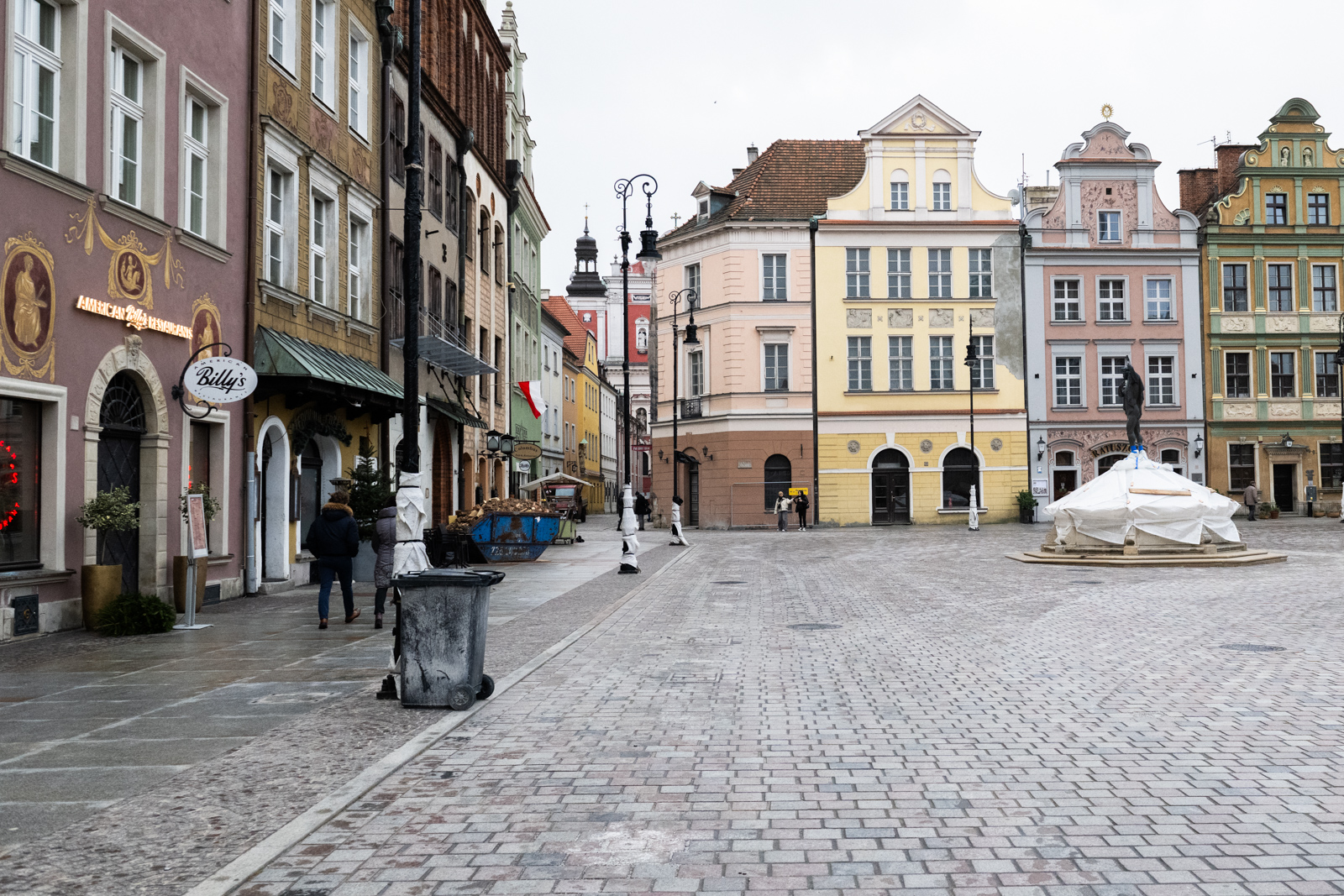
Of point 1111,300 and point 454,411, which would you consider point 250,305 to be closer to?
point 454,411

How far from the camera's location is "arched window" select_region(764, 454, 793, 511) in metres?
48.0

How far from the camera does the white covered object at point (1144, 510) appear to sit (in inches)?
906

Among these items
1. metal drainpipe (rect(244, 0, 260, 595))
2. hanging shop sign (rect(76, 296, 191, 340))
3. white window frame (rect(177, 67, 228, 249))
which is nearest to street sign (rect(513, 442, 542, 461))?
metal drainpipe (rect(244, 0, 260, 595))

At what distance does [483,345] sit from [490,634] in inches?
914

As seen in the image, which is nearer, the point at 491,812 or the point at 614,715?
the point at 491,812

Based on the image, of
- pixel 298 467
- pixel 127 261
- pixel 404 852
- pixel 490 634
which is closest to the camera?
pixel 404 852

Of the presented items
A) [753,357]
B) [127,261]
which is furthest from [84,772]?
[753,357]

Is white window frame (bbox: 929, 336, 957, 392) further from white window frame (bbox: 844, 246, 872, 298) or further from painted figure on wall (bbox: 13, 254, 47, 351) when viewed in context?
painted figure on wall (bbox: 13, 254, 47, 351)

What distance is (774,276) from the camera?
160ft

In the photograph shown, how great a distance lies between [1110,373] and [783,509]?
1522 centimetres

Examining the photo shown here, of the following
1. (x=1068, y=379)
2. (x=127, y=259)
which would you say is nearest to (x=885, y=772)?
(x=127, y=259)

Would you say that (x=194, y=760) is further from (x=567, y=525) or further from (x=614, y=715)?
(x=567, y=525)

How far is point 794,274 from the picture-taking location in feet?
159

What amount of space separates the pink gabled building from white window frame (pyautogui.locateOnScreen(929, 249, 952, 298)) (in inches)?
128
